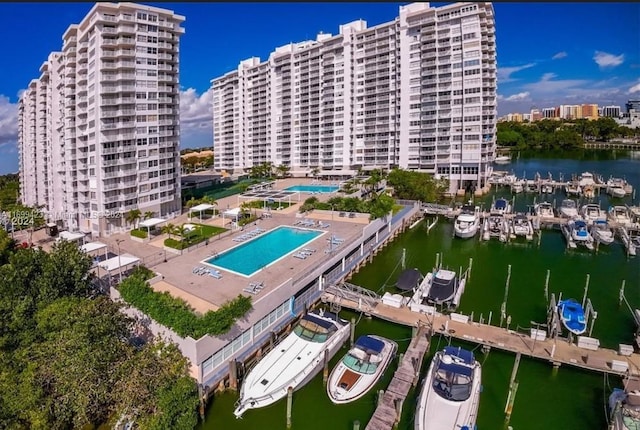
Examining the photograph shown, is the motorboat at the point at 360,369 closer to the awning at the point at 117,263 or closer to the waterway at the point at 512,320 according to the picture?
the waterway at the point at 512,320

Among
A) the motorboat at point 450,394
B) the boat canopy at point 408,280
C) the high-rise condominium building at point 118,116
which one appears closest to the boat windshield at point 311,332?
the motorboat at point 450,394

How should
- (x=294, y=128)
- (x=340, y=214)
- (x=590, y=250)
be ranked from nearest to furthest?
(x=590, y=250) < (x=340, y=214) < (x=294, y=128)

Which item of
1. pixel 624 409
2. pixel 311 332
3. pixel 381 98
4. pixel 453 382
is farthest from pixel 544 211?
pixel 311 332

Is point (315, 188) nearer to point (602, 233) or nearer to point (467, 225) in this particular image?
point (467, 225)

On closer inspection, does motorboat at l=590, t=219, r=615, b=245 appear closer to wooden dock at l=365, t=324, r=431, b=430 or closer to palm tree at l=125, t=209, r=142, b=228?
wooden dock at l=365, t=324, r=431, b=430

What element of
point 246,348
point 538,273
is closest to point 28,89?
point 246,348

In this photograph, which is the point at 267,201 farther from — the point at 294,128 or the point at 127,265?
the point at 294,128
